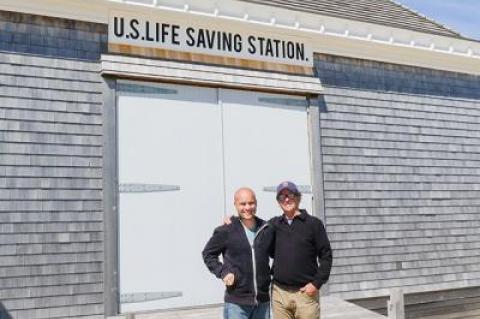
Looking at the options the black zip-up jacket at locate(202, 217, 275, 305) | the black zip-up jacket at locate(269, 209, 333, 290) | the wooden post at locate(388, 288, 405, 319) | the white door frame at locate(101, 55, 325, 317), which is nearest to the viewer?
the black zip-up jacket at locate(202, 217, 275, 305)

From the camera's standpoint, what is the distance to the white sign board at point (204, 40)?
755 cm

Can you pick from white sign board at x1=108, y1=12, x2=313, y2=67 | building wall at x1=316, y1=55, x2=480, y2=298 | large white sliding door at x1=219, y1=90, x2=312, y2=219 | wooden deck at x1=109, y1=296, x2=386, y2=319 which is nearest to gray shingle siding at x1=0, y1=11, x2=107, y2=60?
white sign board at x1=108, y1=12, x2=313, y2=67

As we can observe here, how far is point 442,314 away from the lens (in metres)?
9.74

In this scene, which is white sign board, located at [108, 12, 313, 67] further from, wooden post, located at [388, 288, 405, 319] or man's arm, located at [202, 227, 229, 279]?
man's arm, located at [202, 227, 229, 279]

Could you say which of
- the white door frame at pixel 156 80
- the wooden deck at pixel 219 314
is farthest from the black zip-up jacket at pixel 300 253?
the white door frame at pixel 156 80

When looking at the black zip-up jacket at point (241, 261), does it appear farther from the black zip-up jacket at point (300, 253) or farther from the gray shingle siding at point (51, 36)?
the gray shingle siding at point (51, 36)

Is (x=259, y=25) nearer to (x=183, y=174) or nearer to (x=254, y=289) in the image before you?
(x=183, y=174)

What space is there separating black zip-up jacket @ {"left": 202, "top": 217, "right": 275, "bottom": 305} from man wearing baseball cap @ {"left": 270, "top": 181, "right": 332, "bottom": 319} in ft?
0.53

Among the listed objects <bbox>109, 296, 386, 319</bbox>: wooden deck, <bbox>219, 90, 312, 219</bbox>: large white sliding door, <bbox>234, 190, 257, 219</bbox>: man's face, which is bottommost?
<bbox>109, 296, 386, 319</bbox>: wooden deck

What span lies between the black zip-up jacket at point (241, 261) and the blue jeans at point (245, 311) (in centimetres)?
4

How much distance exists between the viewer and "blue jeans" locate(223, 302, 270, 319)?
380cm

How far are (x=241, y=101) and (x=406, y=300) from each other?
174 inches

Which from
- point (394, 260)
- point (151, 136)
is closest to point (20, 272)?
point (151, 136)

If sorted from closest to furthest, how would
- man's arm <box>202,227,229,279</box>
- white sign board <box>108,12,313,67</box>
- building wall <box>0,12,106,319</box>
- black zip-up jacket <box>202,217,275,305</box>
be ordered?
black zip-up jacket <box>202,217,275,305</box> < man's arm <box>202,227,229,279</box> < building wall <box>0,12,106,319</box> < white sign board <box>108,12,313,67</box>
